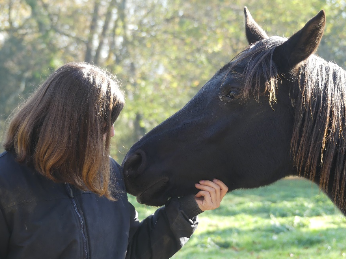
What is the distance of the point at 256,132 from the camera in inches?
97.5

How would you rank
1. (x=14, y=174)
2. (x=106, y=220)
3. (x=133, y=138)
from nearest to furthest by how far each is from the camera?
(x=14, y=174) → (x=106, y=220) → (x=133, y=138)

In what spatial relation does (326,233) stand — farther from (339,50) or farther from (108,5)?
(108,5)

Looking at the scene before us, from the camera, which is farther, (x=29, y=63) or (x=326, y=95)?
(x=29, y=63)

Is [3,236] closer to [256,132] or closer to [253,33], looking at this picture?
[256,132]

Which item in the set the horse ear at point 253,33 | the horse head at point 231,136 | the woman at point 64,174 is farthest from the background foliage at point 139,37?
the woman at point 64,174

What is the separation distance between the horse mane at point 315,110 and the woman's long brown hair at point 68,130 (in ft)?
2.85

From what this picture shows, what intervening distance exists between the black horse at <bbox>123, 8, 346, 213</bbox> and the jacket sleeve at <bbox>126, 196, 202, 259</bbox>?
11 centimetres

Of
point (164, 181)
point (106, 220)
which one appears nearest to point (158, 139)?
point (164, 181)

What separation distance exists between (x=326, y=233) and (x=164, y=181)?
4656 millimetres

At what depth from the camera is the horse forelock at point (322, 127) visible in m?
2.28

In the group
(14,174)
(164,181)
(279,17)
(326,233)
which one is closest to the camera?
(14,174)

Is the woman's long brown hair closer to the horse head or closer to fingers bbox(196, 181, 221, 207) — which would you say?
the horse head

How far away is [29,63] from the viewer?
1702cm

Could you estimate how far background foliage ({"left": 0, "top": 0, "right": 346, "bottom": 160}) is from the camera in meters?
15.9
